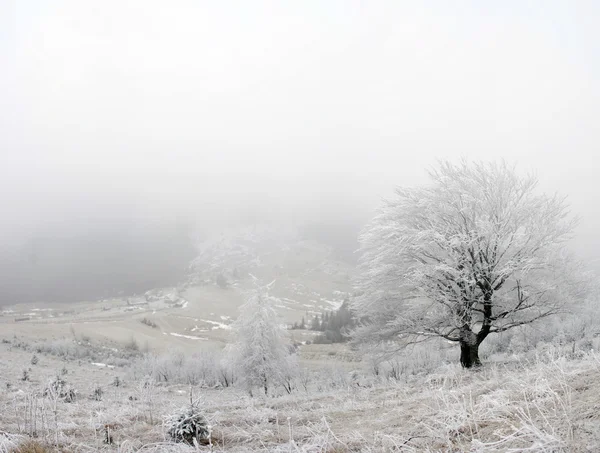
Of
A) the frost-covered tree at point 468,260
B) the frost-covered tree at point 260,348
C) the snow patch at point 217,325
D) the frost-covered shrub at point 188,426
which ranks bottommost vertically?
the snow patch at point 217,325

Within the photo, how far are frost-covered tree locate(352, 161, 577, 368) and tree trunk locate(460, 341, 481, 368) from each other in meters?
0.04

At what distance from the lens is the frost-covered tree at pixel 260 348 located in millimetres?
26734

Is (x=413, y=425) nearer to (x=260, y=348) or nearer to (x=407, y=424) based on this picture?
(x=407, y=424)

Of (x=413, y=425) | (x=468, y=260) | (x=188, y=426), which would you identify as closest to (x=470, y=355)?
(x=468, y=260)

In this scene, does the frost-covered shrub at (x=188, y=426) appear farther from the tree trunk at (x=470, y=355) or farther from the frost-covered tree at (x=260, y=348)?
the frost-covered tree at (x=260, y=348)

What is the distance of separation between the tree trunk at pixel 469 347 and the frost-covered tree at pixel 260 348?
46.2ft

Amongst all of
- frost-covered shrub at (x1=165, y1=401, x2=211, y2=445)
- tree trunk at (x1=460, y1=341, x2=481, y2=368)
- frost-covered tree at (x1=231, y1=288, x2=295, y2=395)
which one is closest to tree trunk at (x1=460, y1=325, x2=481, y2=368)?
tree trunk at (x1=460, y1=341, x2=481, y2=368)

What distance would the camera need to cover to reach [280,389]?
27891 millimetres

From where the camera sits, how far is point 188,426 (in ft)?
19.6

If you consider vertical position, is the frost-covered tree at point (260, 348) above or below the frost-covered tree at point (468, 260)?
below

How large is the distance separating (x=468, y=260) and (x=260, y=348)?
58.0 feet

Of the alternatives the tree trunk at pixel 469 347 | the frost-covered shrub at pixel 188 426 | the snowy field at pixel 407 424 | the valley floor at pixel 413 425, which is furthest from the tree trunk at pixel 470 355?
the frost-covered shrub at pixel 188 426

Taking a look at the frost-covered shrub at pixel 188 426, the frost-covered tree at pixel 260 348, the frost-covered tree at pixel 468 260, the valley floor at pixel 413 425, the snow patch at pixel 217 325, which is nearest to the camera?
the valley floor at pixel 413 425

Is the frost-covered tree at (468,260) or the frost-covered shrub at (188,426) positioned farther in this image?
the frost-covered tree at (468,260)
